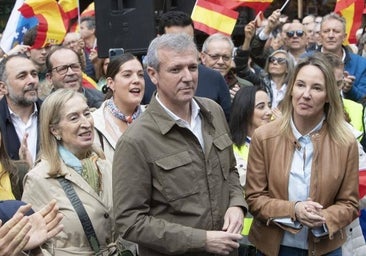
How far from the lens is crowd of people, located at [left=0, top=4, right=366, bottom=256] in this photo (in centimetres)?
405

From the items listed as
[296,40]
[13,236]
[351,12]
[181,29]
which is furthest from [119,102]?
[351,12]

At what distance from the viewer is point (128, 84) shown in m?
5.98

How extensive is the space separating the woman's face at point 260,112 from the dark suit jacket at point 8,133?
1811 millimetres

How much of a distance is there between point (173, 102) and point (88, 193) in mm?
935

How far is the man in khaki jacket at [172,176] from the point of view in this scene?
13.2ft

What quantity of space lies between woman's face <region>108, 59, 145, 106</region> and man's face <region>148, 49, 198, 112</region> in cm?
178

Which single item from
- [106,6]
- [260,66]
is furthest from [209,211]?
[260,66]

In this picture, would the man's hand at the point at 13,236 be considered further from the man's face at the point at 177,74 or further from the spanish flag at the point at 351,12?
the spanish flag at the point at 351,12

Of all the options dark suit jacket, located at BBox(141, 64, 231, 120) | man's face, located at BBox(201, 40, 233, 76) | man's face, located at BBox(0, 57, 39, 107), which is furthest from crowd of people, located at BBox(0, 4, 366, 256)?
man's face, located at BBox(201, 40, 233, 76)

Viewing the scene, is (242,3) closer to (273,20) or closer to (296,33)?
(273,20)

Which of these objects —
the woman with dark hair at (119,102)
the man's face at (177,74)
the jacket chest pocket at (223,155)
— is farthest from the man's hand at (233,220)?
the woman with dark hair at (119,102)

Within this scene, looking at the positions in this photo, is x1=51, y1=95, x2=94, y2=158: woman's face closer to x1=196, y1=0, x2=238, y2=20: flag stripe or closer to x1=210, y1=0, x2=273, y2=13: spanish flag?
x1=196, y1=0, x2=238, y2=20: flag stripe

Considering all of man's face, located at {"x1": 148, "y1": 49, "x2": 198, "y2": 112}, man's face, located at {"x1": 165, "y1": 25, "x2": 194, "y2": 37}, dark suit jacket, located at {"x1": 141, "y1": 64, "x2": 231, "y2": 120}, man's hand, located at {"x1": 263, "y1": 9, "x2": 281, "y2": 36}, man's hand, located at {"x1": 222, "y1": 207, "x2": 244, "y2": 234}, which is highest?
man's hand, located at {"x1": 263, "y1": 9, "x2": 281, "y2": 36}

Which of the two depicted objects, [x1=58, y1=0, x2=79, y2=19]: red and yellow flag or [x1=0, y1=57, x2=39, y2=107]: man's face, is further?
[x1=58, y1=0, x2=79, y2=19]: red and yellow flag
